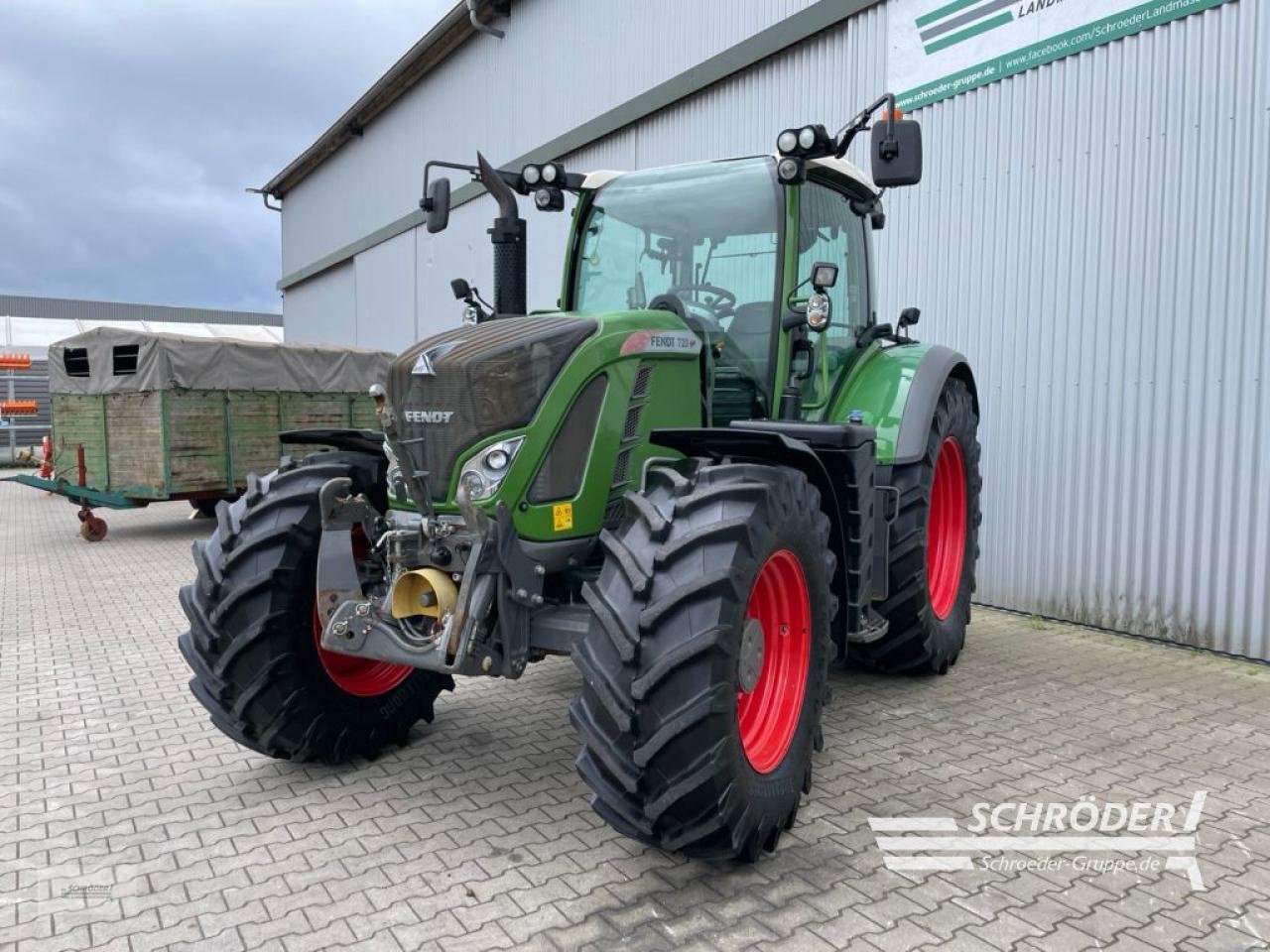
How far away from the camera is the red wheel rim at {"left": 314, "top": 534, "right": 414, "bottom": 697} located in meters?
3.57

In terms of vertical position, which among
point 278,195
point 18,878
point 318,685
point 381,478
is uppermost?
point 278,195

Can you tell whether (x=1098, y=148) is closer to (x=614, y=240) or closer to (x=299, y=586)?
(x=614, y=240)

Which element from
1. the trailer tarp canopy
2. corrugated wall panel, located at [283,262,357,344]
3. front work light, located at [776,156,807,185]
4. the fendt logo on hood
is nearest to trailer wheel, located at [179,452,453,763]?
the fendt logo on hood

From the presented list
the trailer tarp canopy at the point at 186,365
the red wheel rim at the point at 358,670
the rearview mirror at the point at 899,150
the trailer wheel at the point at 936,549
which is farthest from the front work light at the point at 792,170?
the trailer tarp canopy at the point at 186,365

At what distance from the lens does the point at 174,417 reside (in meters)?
10.2

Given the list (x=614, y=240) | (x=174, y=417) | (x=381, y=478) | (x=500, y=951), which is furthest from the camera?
(x=174, y=417)

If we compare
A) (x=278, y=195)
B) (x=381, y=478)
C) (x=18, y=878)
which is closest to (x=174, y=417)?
(x=381, y=478)

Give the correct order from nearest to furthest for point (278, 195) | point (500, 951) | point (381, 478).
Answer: point (500, 951)
point (381, 478)
point (278, 195)

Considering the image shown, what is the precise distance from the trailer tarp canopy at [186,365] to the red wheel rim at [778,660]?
9.04m

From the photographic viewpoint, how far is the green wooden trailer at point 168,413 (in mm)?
10289

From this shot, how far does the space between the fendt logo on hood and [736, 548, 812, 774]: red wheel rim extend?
1175 mm

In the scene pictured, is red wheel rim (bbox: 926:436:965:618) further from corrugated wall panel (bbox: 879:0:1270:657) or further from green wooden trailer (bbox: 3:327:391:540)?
green wooden trailer (bbox: 3:327:391:540)

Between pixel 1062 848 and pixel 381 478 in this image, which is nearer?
pixel 1062 848

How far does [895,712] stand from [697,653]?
2.17 m
